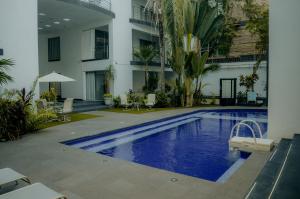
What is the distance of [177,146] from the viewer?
8.91 m

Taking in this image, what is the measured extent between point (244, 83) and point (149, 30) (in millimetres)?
9236

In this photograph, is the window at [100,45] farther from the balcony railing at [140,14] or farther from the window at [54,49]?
the window at [54,49]

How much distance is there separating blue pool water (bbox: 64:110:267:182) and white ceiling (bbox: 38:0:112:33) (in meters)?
9.22

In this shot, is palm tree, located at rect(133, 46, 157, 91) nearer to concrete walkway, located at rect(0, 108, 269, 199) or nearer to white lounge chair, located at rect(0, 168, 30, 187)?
concrete walkway, located at rect(0, 108, 269, 199)

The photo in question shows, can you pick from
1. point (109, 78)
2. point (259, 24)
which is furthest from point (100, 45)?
point (259, 24)

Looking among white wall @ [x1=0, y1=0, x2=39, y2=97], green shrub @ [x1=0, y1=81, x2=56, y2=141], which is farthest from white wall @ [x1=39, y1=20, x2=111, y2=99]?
green shrub @ [x1=0, y1=81, x2=56, y2=141]

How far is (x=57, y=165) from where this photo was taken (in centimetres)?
590

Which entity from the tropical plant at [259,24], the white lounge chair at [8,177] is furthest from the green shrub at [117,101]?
the white lounge chair at [8,177]

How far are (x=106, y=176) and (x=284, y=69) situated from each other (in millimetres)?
5551

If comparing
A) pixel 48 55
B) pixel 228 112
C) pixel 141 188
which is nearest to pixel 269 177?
pixel 141 188

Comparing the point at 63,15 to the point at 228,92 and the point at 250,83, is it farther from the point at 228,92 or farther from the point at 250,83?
the point at 250,83

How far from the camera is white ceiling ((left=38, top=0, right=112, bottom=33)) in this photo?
1556cm

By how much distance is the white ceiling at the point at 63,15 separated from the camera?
1556cm

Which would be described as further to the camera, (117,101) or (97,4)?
(117,101)
